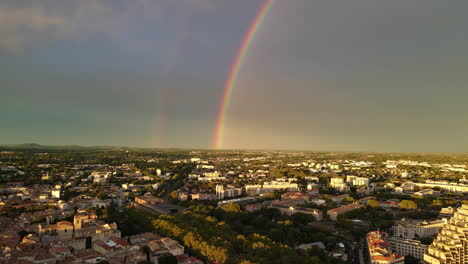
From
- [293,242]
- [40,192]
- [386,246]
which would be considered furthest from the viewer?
[40,192]

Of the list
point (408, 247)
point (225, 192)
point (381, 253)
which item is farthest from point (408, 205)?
point (225, 192)

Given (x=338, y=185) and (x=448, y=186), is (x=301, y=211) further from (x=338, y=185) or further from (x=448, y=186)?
(x=448, y=186)

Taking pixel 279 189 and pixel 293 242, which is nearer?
pixel 293 242

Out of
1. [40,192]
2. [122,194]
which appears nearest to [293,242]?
[122,194]

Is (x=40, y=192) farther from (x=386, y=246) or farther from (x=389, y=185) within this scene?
(x=389, y=185)

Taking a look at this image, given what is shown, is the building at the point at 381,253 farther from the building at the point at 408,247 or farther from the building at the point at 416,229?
the building at the point at 416,229

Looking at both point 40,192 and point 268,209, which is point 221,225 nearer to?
point 268,209

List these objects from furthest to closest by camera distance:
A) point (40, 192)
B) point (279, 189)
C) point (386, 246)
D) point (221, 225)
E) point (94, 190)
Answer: point (279, 189) < point (94, 190) < point (40, 192) < point (221, 225) < point (386, 246)
